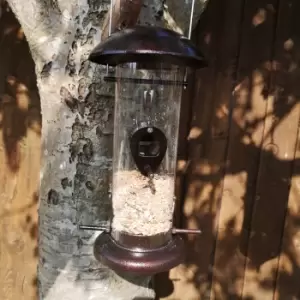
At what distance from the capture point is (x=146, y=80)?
1.39m

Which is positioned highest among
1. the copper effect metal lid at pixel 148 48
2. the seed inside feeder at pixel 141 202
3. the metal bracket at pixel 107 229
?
the copper effect metal lid at pixel 148 48

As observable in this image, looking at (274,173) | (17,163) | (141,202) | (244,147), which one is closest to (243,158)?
(244,147)

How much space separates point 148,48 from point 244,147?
3.66 ft

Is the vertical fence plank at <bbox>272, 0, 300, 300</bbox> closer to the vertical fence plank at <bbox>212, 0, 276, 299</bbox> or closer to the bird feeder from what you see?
the vertical fence plank at <bbox>212, 0, 276, 299</bbox>

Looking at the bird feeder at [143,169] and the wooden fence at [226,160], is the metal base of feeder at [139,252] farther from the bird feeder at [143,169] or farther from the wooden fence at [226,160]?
the wooden fence at [226,160]

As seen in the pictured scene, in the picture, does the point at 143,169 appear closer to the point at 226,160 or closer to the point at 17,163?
the point at 226,160

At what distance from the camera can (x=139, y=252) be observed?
55.1 inches

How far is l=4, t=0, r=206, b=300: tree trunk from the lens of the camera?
4.80ft

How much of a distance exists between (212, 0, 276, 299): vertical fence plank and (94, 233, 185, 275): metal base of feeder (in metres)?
0.76

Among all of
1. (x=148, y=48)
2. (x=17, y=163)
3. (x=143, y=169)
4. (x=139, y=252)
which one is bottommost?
(x=139, y=252)

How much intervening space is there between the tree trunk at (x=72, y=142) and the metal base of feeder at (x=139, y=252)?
0.44 ft

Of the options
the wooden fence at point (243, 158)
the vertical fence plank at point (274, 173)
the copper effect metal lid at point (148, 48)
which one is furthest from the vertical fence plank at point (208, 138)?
the copper effect metal lid at point (148, 48)

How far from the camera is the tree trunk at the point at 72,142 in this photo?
1.46 metres

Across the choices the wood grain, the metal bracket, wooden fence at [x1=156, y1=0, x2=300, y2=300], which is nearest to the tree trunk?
the metal bracket
